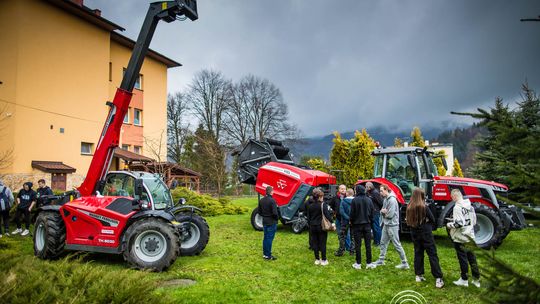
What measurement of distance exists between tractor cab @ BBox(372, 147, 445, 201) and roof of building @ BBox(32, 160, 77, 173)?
17.6 m

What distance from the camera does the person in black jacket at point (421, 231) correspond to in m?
6.76

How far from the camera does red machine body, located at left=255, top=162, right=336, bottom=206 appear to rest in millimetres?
12438

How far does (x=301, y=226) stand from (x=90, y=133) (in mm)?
17371

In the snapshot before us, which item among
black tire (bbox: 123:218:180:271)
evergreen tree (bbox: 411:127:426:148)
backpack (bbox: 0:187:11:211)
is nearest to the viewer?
black tire (bbox: 123:218:180:271)

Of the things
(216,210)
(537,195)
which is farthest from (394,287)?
(216,210)

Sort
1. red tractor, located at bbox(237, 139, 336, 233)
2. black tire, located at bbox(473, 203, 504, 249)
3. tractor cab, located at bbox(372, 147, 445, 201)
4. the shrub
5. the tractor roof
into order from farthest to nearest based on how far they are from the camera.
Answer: the shrub → red tractor, located at bbox(237, 139, 336, 233) → the tractor roof → tractor cab, located at bbox(372, 147, 445, 201) → black tire, located at bbox(473, 203, 504, 249)

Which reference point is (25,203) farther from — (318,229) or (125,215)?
(318,229)

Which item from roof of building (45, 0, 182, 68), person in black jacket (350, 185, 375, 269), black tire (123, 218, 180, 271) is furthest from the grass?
roof of building (45, 0, 182, 68)

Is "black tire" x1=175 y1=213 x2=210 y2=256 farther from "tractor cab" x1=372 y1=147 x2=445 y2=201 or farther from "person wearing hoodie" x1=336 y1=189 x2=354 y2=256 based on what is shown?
"tractor cab" x1=372 y1=147 x2=445 y2=201

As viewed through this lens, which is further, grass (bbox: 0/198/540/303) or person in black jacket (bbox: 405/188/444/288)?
person in black jacket (bbox: 405/188/444/288)

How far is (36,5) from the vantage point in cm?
2062

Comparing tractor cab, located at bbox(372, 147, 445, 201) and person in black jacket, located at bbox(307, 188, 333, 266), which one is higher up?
tractor cab, located at bbox(372, 147, 445, 201)

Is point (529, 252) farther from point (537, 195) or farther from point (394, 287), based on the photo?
point (537, 195)

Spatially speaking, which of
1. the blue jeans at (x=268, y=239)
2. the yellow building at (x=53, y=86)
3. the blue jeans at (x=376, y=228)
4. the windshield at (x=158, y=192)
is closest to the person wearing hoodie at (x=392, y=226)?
the blue jeans at (x=376, y=228)
